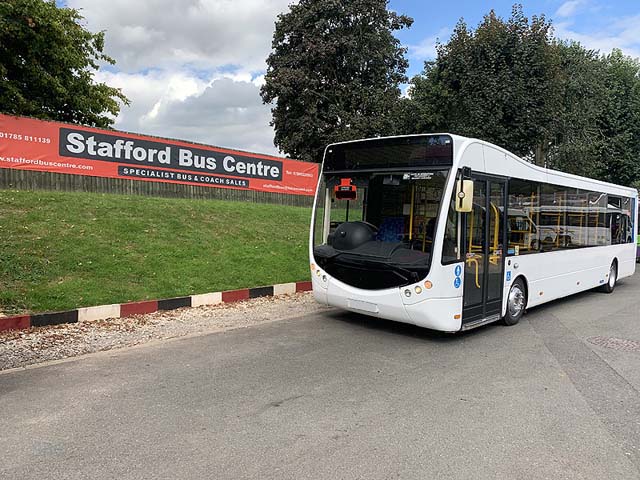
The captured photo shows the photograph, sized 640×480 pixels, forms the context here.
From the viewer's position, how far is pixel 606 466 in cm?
345

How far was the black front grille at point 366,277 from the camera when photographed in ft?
22.1

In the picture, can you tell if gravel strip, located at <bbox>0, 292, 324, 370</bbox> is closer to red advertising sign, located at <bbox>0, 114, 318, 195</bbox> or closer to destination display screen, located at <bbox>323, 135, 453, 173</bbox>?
destination display screen, located at <bbox>323, 135, 453, 173</bbox>

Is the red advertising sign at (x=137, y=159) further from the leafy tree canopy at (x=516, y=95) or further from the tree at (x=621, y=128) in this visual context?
the tree at (x=621, y=128)

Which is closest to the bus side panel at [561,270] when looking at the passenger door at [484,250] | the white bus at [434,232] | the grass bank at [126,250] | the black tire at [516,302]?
the white bus at [434,232]

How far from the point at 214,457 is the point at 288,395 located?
4.33 feet

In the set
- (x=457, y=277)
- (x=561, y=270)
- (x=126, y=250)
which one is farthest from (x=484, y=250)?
(x=126, y=250)

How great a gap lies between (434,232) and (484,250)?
1221 mm

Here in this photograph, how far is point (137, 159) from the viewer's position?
14.3 m

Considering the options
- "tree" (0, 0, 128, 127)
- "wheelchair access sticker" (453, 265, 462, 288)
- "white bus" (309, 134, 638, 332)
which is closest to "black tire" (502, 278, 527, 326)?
"white bus" (309, 134, 638, 332)

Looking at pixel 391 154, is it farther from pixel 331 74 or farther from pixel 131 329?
pixel 331 74

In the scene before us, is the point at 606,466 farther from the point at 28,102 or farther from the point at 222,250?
the point at 28,102

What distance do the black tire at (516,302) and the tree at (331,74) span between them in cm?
2102

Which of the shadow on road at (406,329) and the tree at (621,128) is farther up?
the tree at (621,128)

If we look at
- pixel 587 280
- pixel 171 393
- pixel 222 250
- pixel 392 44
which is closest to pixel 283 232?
pixel 222 250
